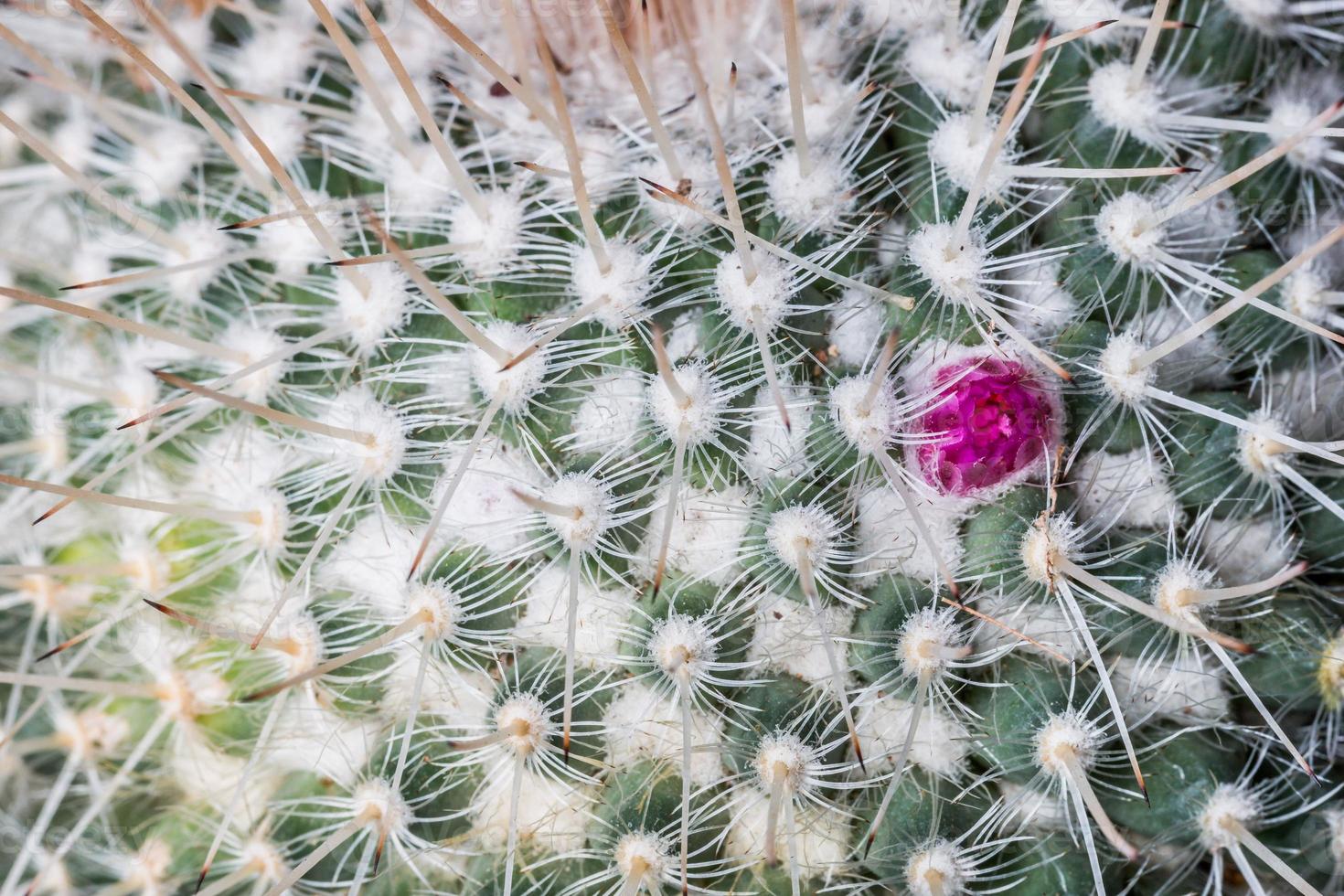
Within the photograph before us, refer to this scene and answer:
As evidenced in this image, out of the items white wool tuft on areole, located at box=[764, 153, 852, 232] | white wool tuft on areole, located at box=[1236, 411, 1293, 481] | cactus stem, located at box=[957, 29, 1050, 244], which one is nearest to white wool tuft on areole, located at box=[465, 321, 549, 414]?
white wool tuft on areole, located at box=[764, 153, 852, 232]

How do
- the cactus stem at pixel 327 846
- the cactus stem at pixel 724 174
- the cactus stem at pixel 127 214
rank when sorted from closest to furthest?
the cactus stem at pixel 724 174, the cactus stem at pixel 327 846, the cactus stem at pixel 127 214

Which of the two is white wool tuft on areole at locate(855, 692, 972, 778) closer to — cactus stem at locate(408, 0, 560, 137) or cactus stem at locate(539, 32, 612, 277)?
cactus stem at locate(539, 32, 612, 277)

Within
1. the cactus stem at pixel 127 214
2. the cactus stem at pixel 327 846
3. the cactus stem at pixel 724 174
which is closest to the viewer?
the cactus stem at pixel 724 174

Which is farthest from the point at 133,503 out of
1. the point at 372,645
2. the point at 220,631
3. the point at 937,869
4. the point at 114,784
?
the point at 937,869

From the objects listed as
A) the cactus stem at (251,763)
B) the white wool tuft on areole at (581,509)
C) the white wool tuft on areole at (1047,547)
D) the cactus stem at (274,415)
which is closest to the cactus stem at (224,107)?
the cactus stem at (274,415)

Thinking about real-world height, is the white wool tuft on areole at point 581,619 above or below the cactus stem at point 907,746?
above

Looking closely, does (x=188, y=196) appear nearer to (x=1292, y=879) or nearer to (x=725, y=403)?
(x=725, y=403)

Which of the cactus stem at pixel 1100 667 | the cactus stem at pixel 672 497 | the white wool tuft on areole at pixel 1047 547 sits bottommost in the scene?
the cactus stem at pixel 1100 667

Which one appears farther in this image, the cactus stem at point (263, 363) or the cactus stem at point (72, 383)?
the cactus stem at point (72, 383)

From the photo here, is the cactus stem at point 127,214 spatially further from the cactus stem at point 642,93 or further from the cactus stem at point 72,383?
the cactus stem at point 642,93
